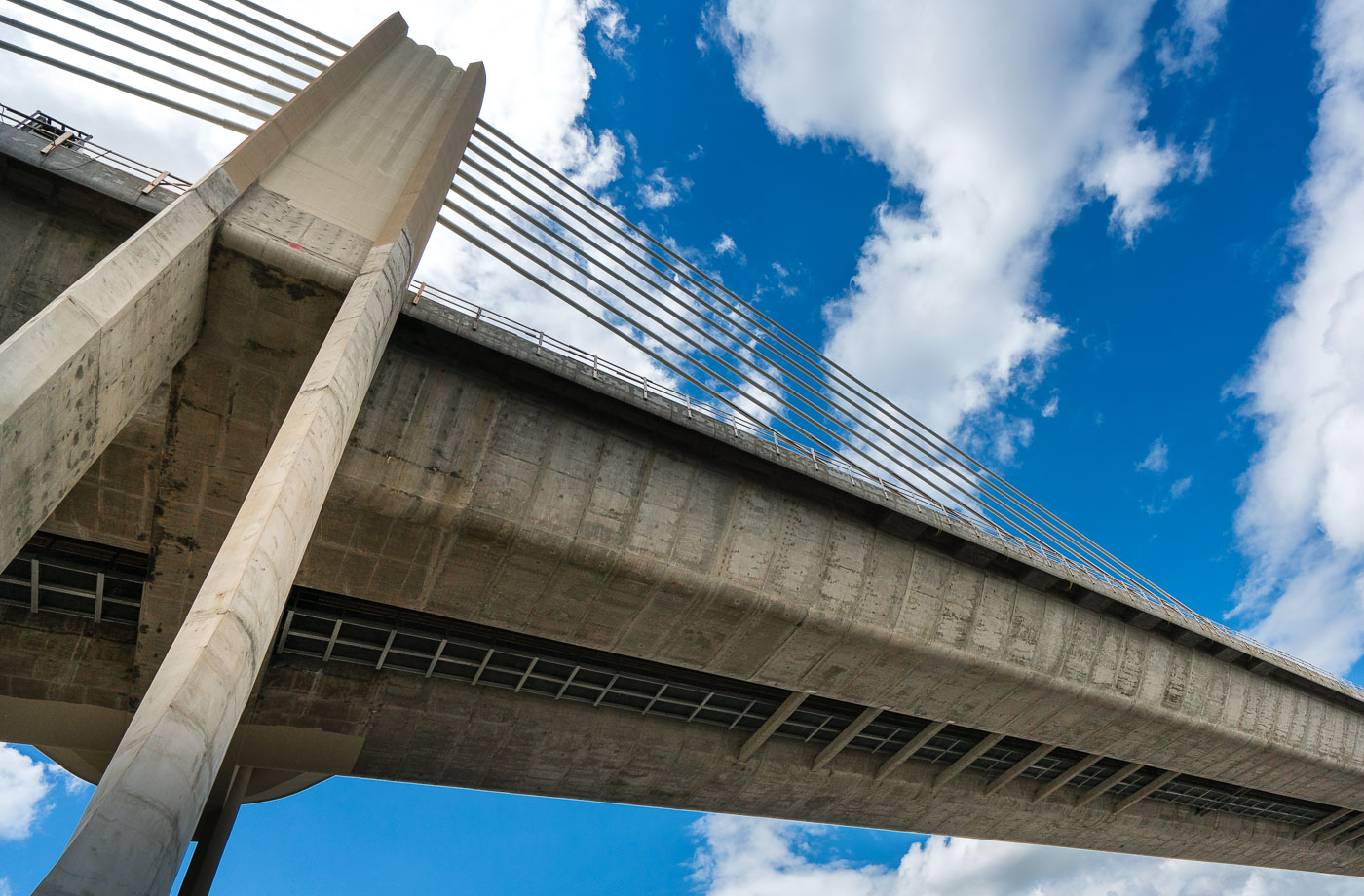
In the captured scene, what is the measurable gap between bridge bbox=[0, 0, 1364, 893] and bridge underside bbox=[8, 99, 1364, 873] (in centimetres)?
8

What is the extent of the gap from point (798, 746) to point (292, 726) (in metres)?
13.8

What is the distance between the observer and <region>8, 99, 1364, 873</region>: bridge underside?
11836 millimetres

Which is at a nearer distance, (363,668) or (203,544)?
(203,544)

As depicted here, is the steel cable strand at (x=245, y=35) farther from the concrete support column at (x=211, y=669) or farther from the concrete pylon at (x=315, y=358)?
the concrete support column at (x=211, y=669)

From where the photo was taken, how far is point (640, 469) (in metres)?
13.7

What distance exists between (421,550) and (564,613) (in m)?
3.05

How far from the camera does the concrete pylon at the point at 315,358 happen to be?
4.62 m

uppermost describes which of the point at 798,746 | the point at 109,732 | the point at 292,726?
the point at 798,746

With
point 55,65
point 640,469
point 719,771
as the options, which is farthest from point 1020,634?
point 55,65

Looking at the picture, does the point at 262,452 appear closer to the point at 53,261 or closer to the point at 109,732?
the point at 53,261

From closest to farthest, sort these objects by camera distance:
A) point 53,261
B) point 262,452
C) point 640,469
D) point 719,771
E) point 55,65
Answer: point 53,261 < point 262,452 < point 55,65 < point 640,469 < point 719,771

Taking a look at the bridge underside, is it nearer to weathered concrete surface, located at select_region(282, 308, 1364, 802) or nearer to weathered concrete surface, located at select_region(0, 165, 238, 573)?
weathered concrete surface, located at select_region(282, 308, 1364, 802)

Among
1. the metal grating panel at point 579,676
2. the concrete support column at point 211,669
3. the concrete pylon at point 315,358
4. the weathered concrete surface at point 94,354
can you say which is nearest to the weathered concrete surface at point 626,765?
the metal grating panel at point 579,676

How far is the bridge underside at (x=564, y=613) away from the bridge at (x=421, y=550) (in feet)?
0.25
